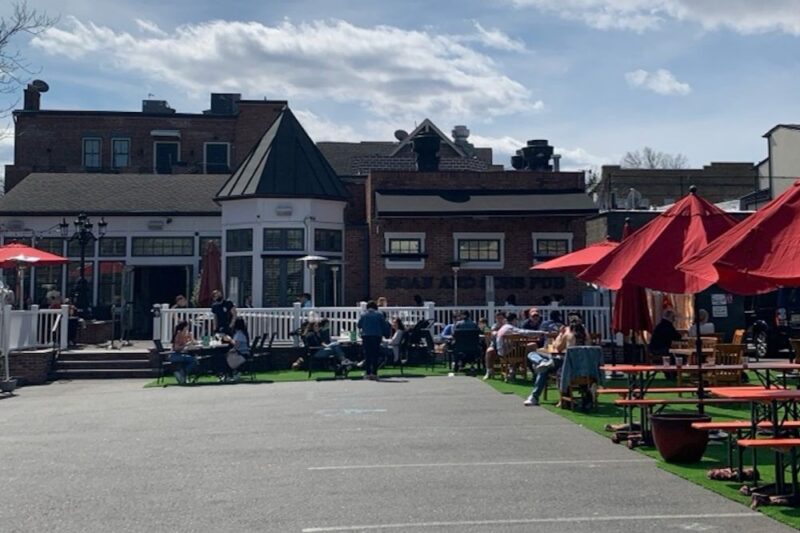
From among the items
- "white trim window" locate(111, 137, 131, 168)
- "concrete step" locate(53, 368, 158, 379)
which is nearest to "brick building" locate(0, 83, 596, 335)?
"concrete step" locate(53, 368, 158, 379)

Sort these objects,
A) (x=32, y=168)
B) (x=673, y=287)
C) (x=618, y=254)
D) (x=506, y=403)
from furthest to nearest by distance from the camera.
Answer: (x=32, y=168)
(x=506, y=403)
(x=618, y=254)
(x=673, y=287)

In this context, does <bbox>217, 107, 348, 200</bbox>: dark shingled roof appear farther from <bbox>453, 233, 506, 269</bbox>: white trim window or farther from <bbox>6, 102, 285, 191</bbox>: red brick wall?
<bbox>6, 102, 285, 191</bbox>: red brick wall

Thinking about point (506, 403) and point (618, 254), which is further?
point (506, 403)

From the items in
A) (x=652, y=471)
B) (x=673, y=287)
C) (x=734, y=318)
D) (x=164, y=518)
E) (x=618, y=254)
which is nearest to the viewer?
(x=164, y=518)

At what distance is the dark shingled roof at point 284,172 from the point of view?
2878 cm

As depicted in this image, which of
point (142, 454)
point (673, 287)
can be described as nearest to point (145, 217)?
point (142, 454)

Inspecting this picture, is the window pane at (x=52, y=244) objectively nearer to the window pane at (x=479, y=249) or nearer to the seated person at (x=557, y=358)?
the window pane at (x=479, y=249)

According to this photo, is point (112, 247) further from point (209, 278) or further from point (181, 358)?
point (181, 358)

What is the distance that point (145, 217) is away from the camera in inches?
1280

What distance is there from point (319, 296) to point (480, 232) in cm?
554

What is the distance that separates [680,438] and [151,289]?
88.7 ft

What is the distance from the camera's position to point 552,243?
28.4 m

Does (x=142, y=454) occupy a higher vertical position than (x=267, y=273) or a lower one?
lower

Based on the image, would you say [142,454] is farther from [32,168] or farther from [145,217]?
[32,168]
